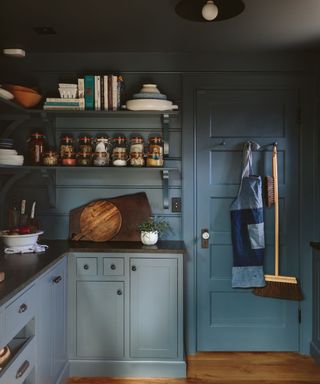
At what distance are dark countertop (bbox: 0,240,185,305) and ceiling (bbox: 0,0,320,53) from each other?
4.61 feet

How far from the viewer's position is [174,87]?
300cm

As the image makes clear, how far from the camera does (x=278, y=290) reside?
2.89 meters

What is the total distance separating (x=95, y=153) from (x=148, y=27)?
91 centimetres

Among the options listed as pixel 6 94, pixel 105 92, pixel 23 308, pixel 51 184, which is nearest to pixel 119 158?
pixel 105 92

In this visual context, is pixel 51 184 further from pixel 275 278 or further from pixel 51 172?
pixel 275 278

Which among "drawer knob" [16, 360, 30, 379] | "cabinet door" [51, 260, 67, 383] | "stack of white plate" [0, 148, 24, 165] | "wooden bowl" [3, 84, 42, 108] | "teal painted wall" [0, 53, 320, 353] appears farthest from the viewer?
"teal painted wall" [0, 53, 320, 353]

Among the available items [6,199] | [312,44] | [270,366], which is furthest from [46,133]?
[270,366]

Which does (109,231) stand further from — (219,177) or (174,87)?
(174,87)

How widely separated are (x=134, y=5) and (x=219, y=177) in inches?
54.3

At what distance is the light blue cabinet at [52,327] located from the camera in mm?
2047

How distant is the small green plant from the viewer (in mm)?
2736

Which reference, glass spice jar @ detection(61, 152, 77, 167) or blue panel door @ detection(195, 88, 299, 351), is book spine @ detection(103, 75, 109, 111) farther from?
blue panel door @ detection(195, 88, 299, 351)

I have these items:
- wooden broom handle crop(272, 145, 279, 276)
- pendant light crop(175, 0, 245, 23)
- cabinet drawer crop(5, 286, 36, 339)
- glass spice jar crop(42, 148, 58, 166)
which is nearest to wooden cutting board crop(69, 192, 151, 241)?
glass spice jar crop(42, 148, 58, 166)

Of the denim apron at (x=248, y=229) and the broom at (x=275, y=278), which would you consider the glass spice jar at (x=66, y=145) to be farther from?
the broom at (x=275, y=278)
